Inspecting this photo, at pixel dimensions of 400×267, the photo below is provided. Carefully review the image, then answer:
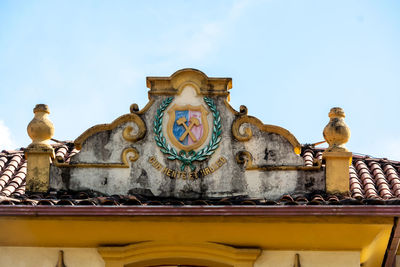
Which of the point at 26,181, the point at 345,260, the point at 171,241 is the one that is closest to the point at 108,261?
the point at 171,241

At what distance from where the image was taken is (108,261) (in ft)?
50.7

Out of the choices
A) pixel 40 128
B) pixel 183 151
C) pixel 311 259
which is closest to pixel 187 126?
pixel 183 151

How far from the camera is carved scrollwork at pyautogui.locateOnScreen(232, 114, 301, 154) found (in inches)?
642

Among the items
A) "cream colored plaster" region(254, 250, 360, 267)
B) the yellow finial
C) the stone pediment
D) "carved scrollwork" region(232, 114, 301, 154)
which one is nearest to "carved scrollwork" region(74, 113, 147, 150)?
the stone pediment

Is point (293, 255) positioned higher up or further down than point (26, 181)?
further down

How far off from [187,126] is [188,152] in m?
0.44

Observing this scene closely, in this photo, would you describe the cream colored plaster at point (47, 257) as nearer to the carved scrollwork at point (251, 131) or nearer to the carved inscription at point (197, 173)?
the carved inscription at point (197, 173)

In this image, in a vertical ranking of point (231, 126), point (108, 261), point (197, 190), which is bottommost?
point (108, 261)

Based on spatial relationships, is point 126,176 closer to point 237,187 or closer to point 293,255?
point 237,187

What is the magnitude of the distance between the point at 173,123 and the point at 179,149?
1.46 feet

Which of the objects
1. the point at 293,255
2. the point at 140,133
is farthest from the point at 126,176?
the point at 293,255

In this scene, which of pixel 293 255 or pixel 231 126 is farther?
pixel 231 126

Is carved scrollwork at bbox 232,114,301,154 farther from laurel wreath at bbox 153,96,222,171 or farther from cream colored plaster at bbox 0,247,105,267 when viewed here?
cream colored plaster at bbox 0,247,105,267

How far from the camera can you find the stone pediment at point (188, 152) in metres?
16.2
